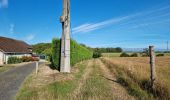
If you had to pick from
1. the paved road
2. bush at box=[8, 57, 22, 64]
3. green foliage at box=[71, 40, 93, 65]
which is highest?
green foliage at box=[71, 40, 93, 65]

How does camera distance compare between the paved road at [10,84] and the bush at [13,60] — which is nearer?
the paved road at [10,84]

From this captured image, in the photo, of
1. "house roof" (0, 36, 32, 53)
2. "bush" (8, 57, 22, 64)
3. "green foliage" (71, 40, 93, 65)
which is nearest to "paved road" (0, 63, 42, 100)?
"green foliage" (71, 40, 93, 65)

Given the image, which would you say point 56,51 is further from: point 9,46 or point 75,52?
point 9,46

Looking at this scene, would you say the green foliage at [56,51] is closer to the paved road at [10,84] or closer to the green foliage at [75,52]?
the green foliage at [75,52]

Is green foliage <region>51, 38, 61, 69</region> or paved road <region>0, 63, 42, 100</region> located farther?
green foliage <region>51, 38, 61, 69</region>

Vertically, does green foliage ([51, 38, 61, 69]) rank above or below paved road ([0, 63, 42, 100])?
above

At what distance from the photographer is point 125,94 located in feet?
22.7

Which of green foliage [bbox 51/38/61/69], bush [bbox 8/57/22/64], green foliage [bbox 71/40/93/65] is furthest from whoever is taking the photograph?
bush [bbox 8/57/22/64]

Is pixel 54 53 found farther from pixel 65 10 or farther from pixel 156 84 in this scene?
pixel 156 84

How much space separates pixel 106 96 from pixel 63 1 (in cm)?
1024

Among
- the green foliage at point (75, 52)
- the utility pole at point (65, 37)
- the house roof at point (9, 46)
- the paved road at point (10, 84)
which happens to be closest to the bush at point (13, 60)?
the house roof at point (9, 46)

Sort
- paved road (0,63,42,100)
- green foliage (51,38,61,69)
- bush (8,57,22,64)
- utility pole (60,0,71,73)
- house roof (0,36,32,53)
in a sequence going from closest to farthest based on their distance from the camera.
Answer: paved road (0,63,42,100) → utility pole (60,0,71,73) → green foliage (51,38,61,69) → bush (8,57,22,64) → house roof (0,36,32,53)

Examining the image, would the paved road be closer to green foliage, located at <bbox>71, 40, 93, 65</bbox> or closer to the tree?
the tree

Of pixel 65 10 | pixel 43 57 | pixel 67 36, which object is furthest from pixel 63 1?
pixel 43 57
